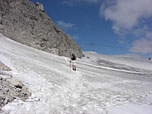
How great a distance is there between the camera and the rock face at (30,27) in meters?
21.8

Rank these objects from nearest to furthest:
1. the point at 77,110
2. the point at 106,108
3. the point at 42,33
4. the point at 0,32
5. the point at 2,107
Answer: the point at 2,107, the point at 77,110, the point at 106,108, the point at 0,32, the point at 42,33

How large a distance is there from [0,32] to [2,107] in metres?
20.9

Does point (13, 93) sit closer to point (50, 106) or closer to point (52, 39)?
point (50, 106)

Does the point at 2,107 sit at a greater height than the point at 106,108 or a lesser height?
greater

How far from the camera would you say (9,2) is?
24.8 metres

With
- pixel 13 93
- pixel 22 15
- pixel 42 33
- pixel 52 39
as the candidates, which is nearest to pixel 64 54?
pixel 52 39

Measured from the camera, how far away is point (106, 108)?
3.96 m

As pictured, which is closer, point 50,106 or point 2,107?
point 2,107

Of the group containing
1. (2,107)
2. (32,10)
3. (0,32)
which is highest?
(32,10)

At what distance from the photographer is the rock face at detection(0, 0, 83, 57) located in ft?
71.6

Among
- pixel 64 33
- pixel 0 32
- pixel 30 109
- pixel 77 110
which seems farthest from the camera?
pixel 64 33

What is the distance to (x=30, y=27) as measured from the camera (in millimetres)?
24828

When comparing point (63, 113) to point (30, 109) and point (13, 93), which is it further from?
point (13, 93)

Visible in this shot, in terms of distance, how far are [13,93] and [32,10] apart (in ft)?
93.2
